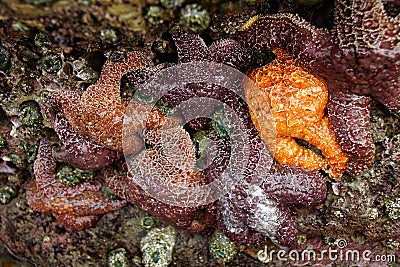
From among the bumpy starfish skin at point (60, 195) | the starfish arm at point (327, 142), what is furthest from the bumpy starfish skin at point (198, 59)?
the bumpy starfish skin at point (60, 195)

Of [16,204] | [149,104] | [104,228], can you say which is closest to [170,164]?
[149,104]

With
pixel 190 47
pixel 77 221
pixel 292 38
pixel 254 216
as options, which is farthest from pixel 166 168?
pixel 292 38

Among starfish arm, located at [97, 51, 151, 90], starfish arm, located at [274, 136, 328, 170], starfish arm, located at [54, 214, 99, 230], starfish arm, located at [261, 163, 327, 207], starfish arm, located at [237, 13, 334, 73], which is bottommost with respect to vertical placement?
starfish arm, located at [54, 214, 99, 230]

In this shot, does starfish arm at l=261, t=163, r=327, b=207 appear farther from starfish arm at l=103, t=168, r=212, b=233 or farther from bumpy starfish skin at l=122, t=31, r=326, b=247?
starfish arm at l=103, t=168, r=212, b=233

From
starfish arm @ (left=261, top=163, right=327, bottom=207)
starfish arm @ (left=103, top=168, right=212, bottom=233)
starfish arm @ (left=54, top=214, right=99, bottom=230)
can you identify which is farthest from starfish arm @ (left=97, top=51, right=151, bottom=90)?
starfish arm @ (left=54, top=214, right=99, bottom=230)

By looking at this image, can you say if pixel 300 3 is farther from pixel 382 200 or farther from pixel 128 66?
pixel 382 200

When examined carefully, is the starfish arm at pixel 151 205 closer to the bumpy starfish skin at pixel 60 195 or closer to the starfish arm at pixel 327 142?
the bumpy starfish skin at pixel 60 195

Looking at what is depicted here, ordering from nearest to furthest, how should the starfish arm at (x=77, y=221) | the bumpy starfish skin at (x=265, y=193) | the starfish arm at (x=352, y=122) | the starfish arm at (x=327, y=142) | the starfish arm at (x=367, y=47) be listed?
the starfish arm at (x=367, y=47), the starfish arm at (x=352, y=122), the starfish arm at (x=327, y=142), the bumpy starfish skin at (x=265, y=193), the starfish arm at (x=77, y=221)
